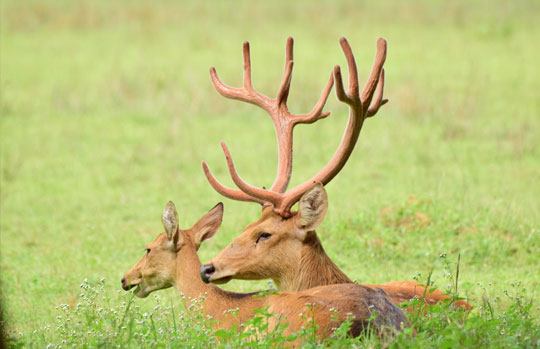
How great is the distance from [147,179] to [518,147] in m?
4.54

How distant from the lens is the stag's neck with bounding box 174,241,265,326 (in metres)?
5.20

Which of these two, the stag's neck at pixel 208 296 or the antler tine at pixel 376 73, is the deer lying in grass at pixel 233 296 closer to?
the stag's neck at pixel 208 296

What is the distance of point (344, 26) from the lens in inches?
782

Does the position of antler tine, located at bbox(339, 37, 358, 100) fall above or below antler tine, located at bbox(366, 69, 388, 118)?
above

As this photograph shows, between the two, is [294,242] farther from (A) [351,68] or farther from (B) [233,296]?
(A) [351,68]

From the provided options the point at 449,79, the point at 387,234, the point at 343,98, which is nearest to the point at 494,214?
the point at 387,234

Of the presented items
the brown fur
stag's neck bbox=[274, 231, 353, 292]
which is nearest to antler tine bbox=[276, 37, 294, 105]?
the brown fur

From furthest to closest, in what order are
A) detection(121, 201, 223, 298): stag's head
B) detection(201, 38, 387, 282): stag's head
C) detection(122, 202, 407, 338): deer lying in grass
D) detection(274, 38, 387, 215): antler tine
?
detection(121, 201, 223, 298): stag's head → detection(274, 38, 387, 215): antler tine → detection(201, 38, 387, 282): stag's head → detection(122, 202, 407, 338): deer lying in grass

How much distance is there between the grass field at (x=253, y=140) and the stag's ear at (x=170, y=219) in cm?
55

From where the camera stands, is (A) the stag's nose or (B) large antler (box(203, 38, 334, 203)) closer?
(A) the stag's nose

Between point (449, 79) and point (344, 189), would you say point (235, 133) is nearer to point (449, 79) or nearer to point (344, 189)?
point (344, 189)

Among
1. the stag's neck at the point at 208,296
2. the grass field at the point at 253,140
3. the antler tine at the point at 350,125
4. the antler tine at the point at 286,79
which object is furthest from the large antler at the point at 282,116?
the grass field at the point at 253,140

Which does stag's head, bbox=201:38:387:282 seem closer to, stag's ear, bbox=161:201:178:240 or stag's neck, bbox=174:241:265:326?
stag's neck, bbox=174:241:265:326

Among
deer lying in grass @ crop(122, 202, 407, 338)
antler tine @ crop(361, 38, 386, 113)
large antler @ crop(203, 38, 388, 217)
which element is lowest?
deer lying in grass @ crop(122, 202, 407, 338)
